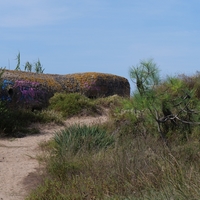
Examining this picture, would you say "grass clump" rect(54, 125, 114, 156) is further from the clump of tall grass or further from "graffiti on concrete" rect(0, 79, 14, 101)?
"graffiti on concrete" rect(0, 79, 14, 101)

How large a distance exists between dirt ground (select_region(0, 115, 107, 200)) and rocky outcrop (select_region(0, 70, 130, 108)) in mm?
3430

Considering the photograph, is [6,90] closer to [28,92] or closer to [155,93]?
[28,92]

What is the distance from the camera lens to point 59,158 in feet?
25.9

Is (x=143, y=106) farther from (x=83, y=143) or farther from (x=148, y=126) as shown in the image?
(x=148, y=126)

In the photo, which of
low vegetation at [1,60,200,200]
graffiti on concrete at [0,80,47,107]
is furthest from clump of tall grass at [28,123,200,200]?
graffiti on concrete at [0,80,47,107]

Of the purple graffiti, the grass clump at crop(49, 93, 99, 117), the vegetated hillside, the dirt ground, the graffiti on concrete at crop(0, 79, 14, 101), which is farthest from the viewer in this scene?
the purple graffiti

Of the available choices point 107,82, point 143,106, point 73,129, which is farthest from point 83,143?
point 107,82

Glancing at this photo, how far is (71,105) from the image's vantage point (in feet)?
52.3

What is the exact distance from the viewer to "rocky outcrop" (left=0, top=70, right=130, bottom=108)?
15.9m

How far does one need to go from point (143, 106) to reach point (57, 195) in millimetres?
2393

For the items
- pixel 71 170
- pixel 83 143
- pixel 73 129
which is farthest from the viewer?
pixel 73 129

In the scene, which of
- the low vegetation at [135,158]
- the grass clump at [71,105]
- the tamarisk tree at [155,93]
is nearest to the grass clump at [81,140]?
the low vegetation at [135,158]

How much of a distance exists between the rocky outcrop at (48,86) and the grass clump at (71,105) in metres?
0.61

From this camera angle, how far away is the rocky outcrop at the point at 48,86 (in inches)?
624
